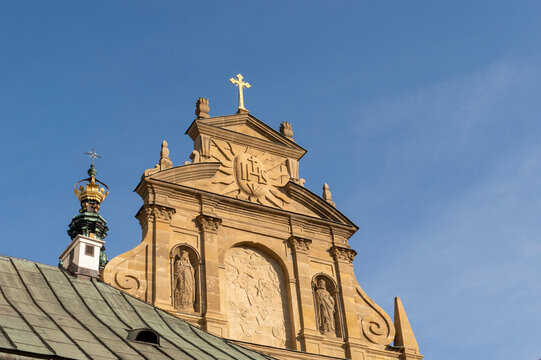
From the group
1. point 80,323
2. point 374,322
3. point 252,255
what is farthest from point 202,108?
point 80,323

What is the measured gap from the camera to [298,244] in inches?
978

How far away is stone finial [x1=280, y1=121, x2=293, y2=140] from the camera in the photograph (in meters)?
27.2

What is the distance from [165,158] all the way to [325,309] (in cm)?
569

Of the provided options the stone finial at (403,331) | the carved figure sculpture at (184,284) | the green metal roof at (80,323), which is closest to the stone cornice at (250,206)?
the carved figure sculpture at (184,284)

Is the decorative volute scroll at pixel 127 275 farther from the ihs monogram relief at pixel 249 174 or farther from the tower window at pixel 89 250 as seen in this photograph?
the ihs monogram relief at pixel 249 174

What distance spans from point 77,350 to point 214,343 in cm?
434

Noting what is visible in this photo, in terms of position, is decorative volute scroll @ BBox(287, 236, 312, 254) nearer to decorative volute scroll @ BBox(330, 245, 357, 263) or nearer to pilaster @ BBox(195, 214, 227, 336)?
decorative volute scroll @ BBox(330, 245, 357, 263)

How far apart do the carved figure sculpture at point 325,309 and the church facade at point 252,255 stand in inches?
1.1

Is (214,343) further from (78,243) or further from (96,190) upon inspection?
(96,190)

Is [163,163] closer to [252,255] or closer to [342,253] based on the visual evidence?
[252,255]

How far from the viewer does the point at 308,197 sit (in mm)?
25812

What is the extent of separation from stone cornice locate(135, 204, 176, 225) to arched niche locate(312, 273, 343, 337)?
13.9ft

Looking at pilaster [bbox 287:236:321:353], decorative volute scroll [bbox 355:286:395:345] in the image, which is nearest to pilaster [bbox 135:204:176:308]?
pilaster [bbox 287:236:321:353]

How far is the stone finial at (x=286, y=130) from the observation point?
27.2 metres
